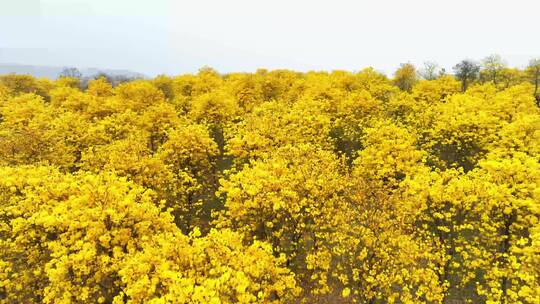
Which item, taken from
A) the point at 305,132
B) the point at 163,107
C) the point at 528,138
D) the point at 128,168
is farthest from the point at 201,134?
the point at 528,138

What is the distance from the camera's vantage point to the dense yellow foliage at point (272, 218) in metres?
21.0

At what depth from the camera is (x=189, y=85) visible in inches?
3457

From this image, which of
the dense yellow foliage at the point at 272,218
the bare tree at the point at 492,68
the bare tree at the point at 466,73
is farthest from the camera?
the bare tree at the point at 492,68

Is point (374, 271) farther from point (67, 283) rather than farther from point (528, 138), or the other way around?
point (528, 138)

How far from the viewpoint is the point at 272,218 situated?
28.6 meters

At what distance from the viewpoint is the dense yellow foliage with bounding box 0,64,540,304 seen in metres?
21.0

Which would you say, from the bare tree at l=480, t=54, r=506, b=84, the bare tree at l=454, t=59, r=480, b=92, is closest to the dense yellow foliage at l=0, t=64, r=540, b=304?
the bare tree at l=454, t=59, r=480, b=92

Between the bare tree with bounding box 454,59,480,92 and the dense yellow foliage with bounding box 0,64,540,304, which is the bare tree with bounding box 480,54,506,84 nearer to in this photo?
the bare tree with bounding box 454,59,480,92

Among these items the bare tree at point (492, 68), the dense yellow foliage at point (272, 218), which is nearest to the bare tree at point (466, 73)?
the bare tree at point (492, 68)

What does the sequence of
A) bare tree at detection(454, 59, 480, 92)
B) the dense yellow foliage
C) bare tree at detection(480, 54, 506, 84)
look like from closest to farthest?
the dense yellow foliage
bare tree at detection(454, 59, 480, 92)
bare tree at detection(480, 54, 506, 84)

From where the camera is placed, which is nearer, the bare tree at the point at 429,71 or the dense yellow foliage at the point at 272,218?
the dense yellow foliage at the point at 272,218

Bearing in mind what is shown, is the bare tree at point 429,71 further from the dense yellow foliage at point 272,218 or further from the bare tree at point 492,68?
the dense yellow foliage at point 272,218

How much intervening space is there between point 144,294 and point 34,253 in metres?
10.6

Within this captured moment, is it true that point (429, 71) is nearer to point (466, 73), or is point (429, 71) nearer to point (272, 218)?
point (466, 73)
